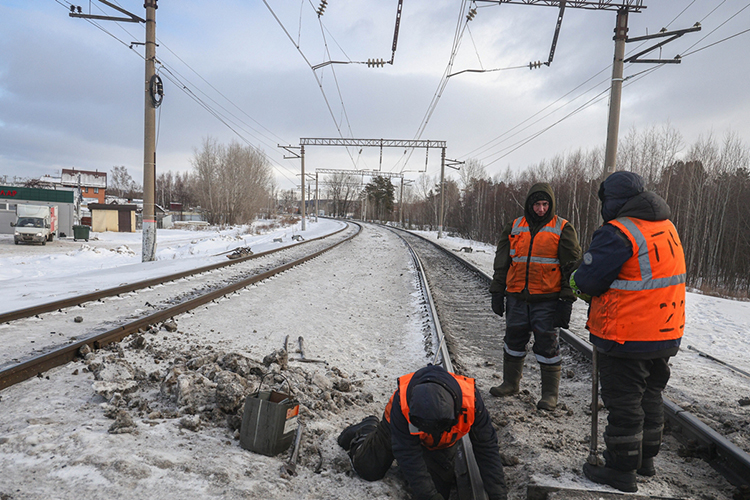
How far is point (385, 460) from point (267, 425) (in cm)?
87

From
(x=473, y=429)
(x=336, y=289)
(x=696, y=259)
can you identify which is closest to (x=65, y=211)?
(x=336, y=289)

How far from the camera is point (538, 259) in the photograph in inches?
Answer: 158

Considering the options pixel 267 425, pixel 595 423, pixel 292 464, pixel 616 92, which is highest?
pixel 616 92

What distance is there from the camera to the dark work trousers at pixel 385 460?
280 cm

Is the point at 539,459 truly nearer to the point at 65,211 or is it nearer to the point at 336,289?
the point at 336,289

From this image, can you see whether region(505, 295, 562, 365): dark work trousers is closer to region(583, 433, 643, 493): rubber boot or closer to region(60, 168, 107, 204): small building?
region(583, 433, 643, 493): rubber boot

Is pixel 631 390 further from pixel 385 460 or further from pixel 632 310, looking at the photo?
pixel 385 460

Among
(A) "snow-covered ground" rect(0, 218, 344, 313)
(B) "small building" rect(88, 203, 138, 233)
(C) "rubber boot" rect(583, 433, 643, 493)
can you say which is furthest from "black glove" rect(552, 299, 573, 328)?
(B) "small building" rect(88, 203, 138, 233)

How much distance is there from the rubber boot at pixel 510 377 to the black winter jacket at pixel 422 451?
174 cm

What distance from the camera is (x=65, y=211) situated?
32.2 meters

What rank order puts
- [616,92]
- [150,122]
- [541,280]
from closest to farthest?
[541,280]
[616,92]
[150,122]

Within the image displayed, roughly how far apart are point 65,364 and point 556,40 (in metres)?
12.6

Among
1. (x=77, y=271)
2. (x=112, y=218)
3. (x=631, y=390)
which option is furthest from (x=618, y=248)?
(x=112, y=218)

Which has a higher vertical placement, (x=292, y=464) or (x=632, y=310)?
(x=632, y=310)
